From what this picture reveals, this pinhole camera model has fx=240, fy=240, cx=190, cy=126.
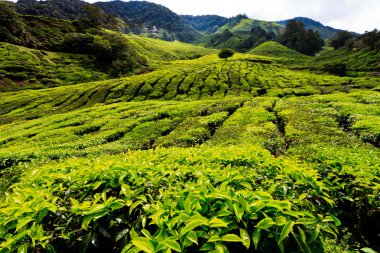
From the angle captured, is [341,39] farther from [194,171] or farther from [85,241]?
→ [85,241]

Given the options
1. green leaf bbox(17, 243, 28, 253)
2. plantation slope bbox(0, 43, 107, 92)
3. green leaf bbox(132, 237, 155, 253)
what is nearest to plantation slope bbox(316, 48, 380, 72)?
green leaf bbox(132, 237, 155, 253)

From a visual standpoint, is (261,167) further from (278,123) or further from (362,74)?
(362,74)

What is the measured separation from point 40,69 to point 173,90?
54.2 meters

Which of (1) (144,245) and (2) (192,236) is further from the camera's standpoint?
(2) (192,236)

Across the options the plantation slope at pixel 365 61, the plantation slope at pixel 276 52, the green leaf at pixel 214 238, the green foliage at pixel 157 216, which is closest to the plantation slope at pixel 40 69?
the green foliage at pixel 157 216

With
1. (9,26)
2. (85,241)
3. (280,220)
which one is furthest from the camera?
(9,26)

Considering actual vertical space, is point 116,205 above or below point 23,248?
above

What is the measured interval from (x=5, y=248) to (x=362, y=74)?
292 ft

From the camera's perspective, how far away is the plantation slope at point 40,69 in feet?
237

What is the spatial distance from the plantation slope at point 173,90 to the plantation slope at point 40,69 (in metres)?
10.4

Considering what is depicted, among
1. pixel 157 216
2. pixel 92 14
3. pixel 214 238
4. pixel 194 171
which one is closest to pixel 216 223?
pixel 214 238

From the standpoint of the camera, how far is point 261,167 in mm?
6297

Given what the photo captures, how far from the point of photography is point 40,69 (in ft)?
263

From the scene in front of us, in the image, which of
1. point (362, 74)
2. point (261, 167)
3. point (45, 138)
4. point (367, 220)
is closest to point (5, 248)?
point (261, 167)
